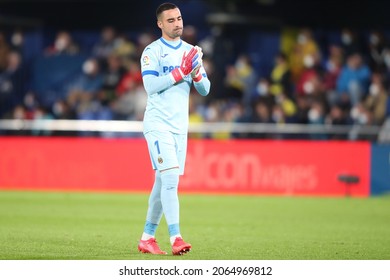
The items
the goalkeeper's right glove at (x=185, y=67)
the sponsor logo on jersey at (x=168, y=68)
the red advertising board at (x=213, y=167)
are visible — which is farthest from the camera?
the red advertising board at (x=213, y=167)

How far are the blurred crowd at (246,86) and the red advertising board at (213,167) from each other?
1033 mm

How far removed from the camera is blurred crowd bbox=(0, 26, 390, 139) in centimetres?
2405

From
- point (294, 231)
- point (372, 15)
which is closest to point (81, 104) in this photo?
point (372, 15)

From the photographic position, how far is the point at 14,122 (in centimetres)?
2455

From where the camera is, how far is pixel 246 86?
25.6 metres

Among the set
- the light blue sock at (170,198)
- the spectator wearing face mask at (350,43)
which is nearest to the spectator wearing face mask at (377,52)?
the spectator wearing face mask at (350,43)

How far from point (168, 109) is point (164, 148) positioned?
465 millimetres

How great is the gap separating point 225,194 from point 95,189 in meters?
Result: 3.23

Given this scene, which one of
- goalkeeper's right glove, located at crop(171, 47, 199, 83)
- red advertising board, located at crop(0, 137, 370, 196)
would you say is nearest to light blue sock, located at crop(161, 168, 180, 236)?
goalkeeper's right glove, located at crop(171, 47, 199, 83)

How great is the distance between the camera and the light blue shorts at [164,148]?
34.5ft

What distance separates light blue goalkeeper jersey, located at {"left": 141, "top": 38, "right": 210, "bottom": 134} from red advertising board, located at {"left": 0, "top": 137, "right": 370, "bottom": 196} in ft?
39.5

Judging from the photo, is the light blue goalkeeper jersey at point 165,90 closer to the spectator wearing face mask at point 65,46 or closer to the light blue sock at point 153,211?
the light blue sock at point 153,211

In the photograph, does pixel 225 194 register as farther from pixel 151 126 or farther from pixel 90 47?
pixel 151 126

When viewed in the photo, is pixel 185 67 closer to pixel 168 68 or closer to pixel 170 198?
pixel 168 68
